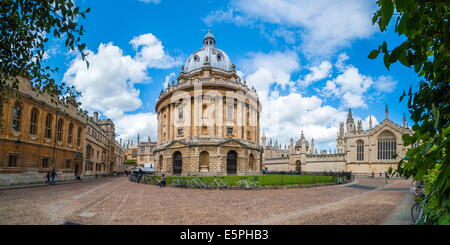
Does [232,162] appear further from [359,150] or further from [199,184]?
[359,150]

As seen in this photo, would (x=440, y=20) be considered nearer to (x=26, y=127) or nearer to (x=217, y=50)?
(x=26, y=127)

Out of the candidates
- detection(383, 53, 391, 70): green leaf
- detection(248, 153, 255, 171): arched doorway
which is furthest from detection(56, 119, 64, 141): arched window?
detection(383, 53, 391, 70): green leaf

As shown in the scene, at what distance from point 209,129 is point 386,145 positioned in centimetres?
4512

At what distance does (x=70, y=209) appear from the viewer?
11.6 metres

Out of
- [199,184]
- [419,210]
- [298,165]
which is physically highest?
[419,210]

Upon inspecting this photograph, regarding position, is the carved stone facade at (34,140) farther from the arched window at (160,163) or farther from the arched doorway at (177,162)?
the arched doorway at (177,162)

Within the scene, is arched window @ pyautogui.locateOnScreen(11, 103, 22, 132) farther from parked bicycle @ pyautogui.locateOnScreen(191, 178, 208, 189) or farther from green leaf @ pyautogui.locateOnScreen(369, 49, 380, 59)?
green leaf @ pyautogui.locateOnScreen(369, 49, 380, 59)

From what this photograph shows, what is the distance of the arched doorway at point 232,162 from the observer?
135ft

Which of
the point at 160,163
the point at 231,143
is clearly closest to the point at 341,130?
the point at 231,143

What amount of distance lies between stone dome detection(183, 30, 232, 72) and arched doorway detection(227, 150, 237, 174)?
2066 cm

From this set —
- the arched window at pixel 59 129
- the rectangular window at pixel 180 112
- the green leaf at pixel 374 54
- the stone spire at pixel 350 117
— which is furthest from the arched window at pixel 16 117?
the stone spire at pixel 350 117

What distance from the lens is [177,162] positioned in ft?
140
